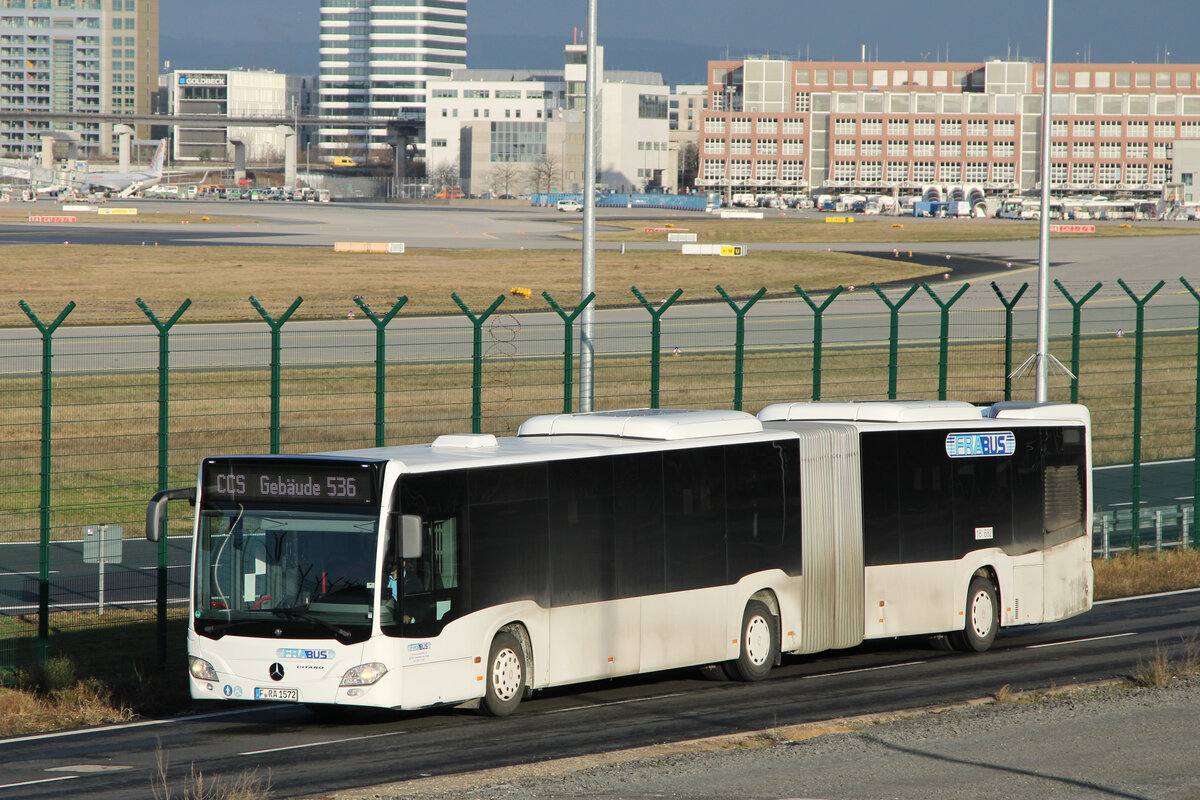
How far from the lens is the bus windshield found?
1263 centimetres

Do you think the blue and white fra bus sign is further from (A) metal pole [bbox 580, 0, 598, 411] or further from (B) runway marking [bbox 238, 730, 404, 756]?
(B) runway marking [bbox 238, 730, 404, 756]

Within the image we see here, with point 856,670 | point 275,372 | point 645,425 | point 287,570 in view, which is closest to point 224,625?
point 287,570

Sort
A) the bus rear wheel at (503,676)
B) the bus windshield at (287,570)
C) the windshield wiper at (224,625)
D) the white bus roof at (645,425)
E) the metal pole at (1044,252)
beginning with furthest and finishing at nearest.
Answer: the metal pole at (1044,252)
the white bus roof at (645,425)
the bus rear wheel at (503,676)
the windshield wiper at (224,625)
the bus windshield at (287,570)

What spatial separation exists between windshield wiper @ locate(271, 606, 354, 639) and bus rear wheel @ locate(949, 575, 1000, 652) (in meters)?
8.50

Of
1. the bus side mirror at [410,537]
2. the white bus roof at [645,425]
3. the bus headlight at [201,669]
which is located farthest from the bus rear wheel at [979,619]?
the bus headlight at [201,669]

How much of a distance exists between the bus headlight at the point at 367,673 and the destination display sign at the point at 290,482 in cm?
136

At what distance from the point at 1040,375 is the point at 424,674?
16426mm

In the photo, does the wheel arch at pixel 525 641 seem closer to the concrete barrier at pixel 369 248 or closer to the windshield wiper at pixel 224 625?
the windshield wiper at pixel 224 625

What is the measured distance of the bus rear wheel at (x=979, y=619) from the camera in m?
18.0

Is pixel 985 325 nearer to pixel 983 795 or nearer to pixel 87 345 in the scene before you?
pixel 87 345

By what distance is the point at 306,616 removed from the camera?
12.7m

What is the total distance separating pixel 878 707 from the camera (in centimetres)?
1419

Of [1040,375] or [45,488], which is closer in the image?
[45,488]

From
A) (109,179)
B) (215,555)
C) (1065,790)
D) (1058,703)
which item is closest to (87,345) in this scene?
(215,555)
